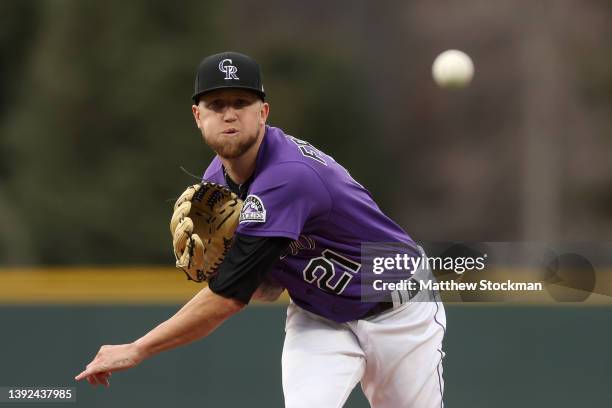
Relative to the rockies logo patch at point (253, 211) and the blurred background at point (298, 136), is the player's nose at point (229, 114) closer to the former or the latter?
the rockies logo patch at point (253, 211)

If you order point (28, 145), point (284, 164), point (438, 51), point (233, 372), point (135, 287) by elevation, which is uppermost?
point (438, 51)

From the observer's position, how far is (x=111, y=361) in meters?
3.85

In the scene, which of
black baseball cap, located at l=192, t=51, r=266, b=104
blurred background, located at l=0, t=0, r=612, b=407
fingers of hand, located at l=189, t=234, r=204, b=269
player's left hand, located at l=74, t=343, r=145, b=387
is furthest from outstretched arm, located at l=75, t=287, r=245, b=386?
blurred background, located at l=0, t=0, r=612, b=407

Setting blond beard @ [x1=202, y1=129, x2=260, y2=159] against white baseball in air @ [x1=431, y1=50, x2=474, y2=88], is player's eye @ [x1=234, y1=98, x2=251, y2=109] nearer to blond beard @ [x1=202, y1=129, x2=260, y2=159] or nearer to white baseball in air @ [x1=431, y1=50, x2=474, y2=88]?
blond beard @ [x1=202, y1=129, x2=260, y2=159]

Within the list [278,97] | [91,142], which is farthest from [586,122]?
[91,142]

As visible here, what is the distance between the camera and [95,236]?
14469mm

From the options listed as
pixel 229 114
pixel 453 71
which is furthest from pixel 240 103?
pixel 453 71

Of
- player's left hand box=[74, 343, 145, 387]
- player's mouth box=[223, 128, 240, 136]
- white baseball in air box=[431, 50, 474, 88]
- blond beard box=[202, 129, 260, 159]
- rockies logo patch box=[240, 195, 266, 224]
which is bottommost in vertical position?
player's left hand box=[74, 343, 145, 387]

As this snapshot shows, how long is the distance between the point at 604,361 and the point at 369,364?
201 cm

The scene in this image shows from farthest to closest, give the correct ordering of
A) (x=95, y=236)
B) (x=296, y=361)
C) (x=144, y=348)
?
(x=95, y=236), (x=296, y=361), (x=144, y=348)

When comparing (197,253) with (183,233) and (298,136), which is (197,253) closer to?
(183,233)

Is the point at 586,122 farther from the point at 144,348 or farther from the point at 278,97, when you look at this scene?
the point at 144,348

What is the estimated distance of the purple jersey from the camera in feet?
12.6

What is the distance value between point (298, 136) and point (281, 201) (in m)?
11.6
